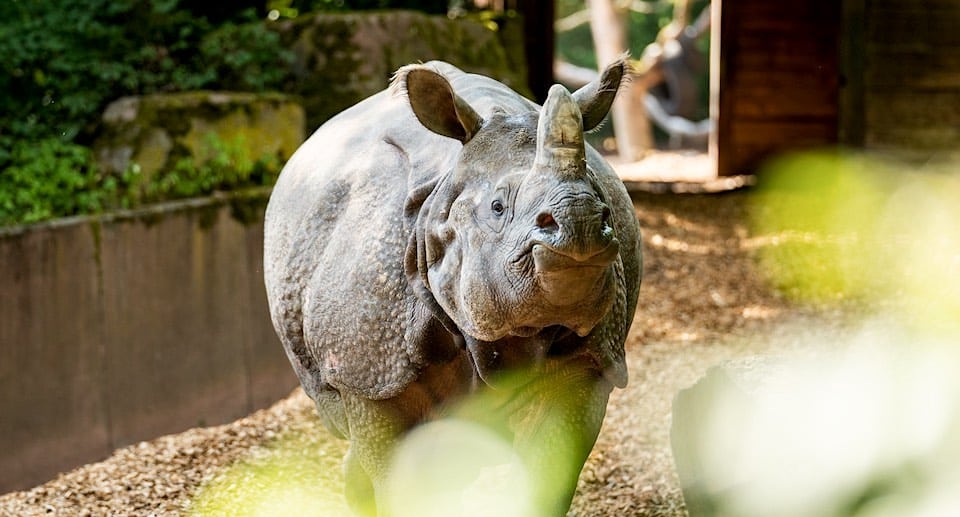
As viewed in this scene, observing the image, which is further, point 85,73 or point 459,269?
point 85,73

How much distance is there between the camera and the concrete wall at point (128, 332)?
682cm

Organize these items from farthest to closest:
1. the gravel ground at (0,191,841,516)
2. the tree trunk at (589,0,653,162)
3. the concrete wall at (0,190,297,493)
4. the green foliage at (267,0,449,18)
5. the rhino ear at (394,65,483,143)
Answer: the tree trunk at (589,0,653,162) < the green foliage at (267,0,449,18) < the concrete wall at (0,190,297,493) < the gravel ground at (0,191,841,516) < the rhino ear at (394,65,483,143)

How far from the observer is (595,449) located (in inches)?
233

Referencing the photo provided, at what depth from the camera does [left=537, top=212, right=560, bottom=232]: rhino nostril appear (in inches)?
113

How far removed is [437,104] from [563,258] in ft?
2.58

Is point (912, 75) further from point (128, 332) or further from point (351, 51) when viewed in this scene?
point (128, 332)

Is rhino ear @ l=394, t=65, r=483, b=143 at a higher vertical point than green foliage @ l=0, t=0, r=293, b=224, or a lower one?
higher

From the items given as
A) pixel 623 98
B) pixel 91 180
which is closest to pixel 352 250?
pixel 91 180

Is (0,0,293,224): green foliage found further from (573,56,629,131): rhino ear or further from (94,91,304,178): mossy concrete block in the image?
(573,56,629,131): rhino ear

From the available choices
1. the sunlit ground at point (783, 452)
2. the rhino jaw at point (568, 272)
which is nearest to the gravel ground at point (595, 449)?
the sunlit ground at point (783, 452)

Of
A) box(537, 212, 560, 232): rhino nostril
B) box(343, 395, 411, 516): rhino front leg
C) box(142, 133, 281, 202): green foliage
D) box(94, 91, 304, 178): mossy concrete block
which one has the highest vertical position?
box(537, 212, 560, 232): rhino nostril

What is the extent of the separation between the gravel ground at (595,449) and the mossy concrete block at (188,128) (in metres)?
1.88

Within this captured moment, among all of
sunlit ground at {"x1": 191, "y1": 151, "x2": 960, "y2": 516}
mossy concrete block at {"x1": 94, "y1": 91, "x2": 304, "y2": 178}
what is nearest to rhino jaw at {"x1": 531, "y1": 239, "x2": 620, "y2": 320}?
sunlit ground at {"x1": 191, "y1": 151, "x2": 960, "y2": 516}

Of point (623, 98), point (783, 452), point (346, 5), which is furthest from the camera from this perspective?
point (623, 98)
